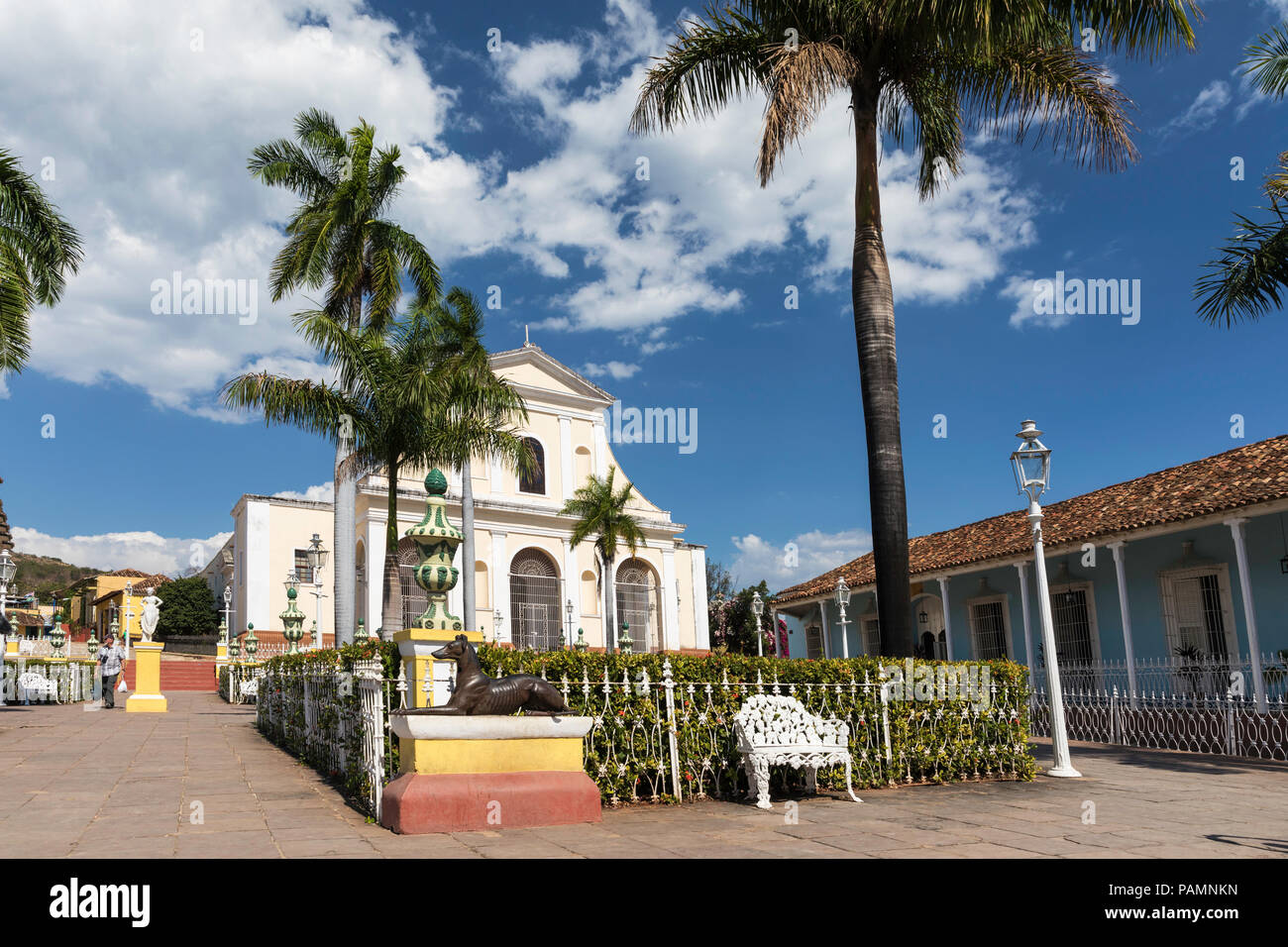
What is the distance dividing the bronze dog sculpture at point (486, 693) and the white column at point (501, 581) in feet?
A: 79.9

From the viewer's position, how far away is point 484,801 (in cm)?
560

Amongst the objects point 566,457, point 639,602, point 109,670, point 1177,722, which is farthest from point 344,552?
point 639,602

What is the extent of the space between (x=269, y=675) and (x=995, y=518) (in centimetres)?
1507

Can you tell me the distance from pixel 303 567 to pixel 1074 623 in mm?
25630

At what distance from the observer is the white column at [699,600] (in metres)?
37.8

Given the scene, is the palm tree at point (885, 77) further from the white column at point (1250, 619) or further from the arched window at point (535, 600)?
the arched window at point (535, 600)

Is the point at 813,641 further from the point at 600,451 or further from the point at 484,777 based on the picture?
the point at 484,777

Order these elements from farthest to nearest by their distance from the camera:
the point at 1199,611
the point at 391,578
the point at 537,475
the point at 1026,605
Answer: the point at 537,475 < the point at 1026,605 < the point at 391,578 < the point at 1199,611

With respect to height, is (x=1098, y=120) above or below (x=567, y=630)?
above

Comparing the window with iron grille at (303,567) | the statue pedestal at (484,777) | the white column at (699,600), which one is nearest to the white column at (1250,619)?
the statue pedestal at (484,777)

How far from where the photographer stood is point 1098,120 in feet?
33.3
